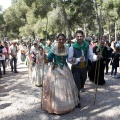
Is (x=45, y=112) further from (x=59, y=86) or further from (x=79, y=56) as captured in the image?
(x=79, y=56)

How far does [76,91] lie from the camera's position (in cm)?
570

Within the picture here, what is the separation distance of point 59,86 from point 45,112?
77cm

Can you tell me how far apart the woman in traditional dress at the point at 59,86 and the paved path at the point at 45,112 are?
0.69 feet

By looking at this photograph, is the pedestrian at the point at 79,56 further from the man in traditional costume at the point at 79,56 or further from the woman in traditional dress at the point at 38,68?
the woman in traditional dress at the point at 38,68

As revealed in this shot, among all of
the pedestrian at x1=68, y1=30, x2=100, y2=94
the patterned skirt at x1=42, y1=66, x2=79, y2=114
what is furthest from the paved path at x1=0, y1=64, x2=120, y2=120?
the pedestrian at x1=68, y1=30, x2=100, y2=94

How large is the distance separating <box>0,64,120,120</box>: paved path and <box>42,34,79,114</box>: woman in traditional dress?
0.21 m

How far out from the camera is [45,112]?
5598mm

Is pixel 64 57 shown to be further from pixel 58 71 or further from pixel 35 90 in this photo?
pixel 35 90

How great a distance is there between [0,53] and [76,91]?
6426 mm

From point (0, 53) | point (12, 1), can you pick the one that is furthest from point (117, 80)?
point (12, 1)

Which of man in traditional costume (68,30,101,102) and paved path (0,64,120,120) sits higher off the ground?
man in traditional costume (68,30,101,102)

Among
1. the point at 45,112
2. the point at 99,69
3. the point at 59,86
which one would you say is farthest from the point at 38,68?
the point at 59,86

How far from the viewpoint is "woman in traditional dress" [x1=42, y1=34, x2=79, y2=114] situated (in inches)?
209

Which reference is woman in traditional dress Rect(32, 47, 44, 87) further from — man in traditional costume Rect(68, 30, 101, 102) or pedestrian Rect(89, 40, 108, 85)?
man in traditional costume Rect(68, 30, 101, 102)
